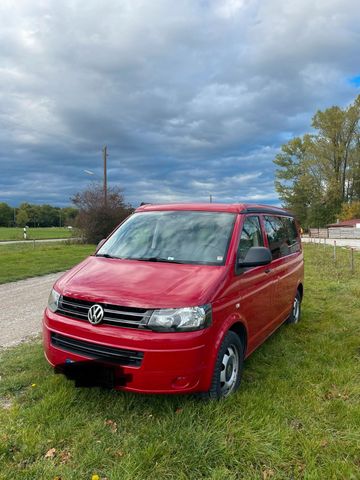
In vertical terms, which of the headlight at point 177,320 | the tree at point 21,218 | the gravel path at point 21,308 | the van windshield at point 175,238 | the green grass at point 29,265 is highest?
the tree at point 21,218

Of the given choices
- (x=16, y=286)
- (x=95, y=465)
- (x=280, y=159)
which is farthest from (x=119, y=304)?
(x=280, y=159)

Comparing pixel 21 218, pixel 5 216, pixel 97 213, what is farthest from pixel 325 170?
pixel 5 216

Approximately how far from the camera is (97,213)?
25.9 metres

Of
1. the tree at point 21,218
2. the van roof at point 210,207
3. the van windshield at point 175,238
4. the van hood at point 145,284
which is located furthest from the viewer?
the tree at point 21,218

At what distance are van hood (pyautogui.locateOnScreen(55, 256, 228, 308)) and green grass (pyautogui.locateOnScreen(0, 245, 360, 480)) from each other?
984mm

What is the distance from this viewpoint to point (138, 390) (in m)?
3.06

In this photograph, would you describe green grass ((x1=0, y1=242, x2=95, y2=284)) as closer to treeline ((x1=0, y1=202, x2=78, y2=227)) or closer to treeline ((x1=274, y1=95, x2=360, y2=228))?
treeline ((x1=274, y1=95, x2=360, y2=228))

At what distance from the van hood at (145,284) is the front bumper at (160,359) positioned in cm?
24

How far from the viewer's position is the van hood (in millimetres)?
3139

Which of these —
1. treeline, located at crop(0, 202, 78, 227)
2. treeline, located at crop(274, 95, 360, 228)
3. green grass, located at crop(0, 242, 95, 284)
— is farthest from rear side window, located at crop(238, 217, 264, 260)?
treeline, located at crop(0, 202, 78, 227)

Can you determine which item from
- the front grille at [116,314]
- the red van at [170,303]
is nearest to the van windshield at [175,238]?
the red van at [170,303]

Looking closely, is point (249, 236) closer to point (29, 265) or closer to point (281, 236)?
point (281, 236)

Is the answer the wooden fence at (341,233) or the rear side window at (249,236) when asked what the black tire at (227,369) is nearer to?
the rear side window at (249,236)

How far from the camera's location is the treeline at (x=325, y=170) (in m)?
58.3
